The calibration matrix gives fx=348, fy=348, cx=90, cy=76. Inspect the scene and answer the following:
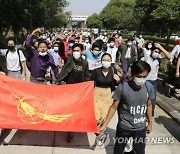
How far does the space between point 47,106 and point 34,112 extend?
0.23 meters

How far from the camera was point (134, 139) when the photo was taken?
4.29 meters

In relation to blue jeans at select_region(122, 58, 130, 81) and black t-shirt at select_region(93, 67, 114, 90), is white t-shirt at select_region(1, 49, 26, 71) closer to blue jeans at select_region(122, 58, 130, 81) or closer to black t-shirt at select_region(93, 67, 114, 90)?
black t-shirt at select_region(93, 67, 114, 90)

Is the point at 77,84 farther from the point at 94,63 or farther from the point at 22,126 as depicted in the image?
the point at 94,63

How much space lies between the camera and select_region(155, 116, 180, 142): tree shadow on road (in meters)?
6.55

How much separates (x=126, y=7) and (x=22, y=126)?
9589cm

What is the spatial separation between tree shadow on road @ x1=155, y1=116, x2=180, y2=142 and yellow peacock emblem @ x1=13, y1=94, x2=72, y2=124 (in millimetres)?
2176

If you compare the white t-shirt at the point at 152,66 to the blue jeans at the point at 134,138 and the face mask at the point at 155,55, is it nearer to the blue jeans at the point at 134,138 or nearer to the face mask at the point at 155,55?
the face mask at the point at 155,55

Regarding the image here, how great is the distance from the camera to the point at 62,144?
19.0 ft

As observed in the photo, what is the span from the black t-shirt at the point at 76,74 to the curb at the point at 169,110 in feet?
8.19

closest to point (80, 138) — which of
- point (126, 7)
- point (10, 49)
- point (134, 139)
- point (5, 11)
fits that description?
point (134, 139)

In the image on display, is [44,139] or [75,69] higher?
[75,69]

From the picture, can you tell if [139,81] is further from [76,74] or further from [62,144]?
[62,144]

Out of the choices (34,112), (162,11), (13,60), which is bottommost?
(34,112)

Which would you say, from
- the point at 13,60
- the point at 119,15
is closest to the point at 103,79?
the point at 13,60
